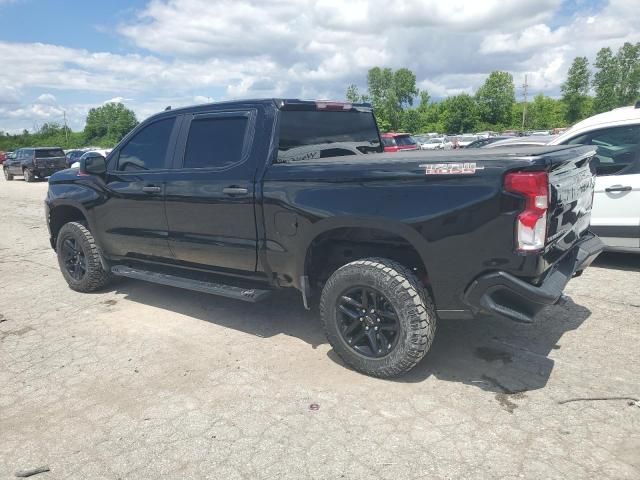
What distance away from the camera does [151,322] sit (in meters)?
4.85

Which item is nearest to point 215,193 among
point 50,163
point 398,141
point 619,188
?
point 619,188

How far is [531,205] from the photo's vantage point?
287cm

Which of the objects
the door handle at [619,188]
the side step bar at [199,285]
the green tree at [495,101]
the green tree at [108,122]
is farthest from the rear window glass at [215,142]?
the green tree at [495,101]

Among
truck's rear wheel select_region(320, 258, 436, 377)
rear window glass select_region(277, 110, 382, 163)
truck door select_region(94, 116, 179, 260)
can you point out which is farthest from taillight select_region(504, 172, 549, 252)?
truck door select_region(94, 116, 179, 260)

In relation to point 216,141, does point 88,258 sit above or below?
below

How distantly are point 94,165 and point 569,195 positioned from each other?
420 centimetres

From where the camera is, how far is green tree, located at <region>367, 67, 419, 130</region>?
9800cm

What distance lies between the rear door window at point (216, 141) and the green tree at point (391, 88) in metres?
94.5

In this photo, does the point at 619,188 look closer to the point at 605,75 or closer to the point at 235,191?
→ the point at 235,191

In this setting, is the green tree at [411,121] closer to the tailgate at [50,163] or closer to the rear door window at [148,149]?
the tailgate at [50,163]

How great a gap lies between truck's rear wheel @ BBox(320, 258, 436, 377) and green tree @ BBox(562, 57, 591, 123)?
71751 mm

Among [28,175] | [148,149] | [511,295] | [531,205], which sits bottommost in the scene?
[28,175]

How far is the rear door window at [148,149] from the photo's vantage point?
187 inches

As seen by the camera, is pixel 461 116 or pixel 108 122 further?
pixel 108 122
